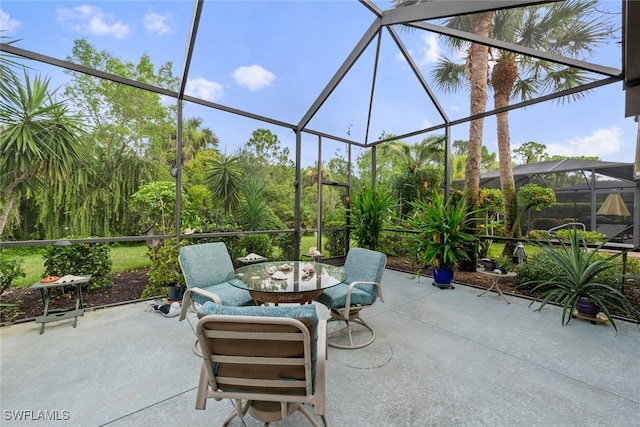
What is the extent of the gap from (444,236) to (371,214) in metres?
1.54

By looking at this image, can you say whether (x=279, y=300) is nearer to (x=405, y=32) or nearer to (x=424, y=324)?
(x=424, y=324)

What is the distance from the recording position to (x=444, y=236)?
443 cm

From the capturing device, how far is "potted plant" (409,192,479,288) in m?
4.40

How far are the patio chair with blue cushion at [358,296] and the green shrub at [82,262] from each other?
3.38m

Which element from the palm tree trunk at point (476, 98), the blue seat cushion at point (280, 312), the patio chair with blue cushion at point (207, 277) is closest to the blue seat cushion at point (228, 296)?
the patio chair with blue cushion at point (207, 277)

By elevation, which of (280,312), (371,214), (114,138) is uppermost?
(114,138)

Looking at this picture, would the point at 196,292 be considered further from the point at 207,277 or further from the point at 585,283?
the point at 585,283

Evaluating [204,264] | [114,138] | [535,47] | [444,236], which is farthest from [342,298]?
[114,138]

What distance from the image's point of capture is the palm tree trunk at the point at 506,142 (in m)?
5.67

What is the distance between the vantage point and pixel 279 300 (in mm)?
2365

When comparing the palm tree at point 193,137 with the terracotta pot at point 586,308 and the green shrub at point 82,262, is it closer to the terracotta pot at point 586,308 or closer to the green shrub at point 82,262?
the green shrub at point 82,262

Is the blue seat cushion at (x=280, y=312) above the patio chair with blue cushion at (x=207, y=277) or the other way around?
above

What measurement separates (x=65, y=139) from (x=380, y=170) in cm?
665

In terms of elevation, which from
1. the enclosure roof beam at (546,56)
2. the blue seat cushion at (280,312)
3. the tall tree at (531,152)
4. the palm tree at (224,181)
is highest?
the tall tree at (531,152)
